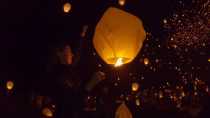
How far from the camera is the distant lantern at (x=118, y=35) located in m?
2.07

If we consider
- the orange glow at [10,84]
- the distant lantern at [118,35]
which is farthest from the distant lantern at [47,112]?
the distant lantern at [118,35]

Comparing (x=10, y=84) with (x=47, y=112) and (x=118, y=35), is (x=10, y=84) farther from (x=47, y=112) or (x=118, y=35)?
(x=118, y=35)

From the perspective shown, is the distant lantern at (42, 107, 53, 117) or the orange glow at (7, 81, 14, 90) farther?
the distant lantern at (42, 107, 53, 117)

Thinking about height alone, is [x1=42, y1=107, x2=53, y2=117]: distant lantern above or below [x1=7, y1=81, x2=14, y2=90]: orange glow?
below

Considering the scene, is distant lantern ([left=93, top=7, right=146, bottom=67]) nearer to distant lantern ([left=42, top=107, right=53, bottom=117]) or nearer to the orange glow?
the orange glow

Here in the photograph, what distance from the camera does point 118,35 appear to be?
6.87 feet

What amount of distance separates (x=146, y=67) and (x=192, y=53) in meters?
0.84

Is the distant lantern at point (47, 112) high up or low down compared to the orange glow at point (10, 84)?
down

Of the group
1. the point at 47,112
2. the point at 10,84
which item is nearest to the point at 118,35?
the point at 10,84

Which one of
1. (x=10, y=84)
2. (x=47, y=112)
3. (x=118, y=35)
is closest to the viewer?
(x=118, y=35)

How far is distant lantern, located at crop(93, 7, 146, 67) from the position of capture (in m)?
2.07

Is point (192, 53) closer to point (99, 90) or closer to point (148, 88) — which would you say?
point (148, 88)

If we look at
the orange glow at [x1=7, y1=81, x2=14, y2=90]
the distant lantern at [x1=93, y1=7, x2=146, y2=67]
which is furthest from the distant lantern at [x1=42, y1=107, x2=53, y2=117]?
the distant lantern at [x1=93, y1=7, x2=146, y2=67]

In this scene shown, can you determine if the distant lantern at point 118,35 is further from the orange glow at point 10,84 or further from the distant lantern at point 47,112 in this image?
the distant lantern at point 47,112
